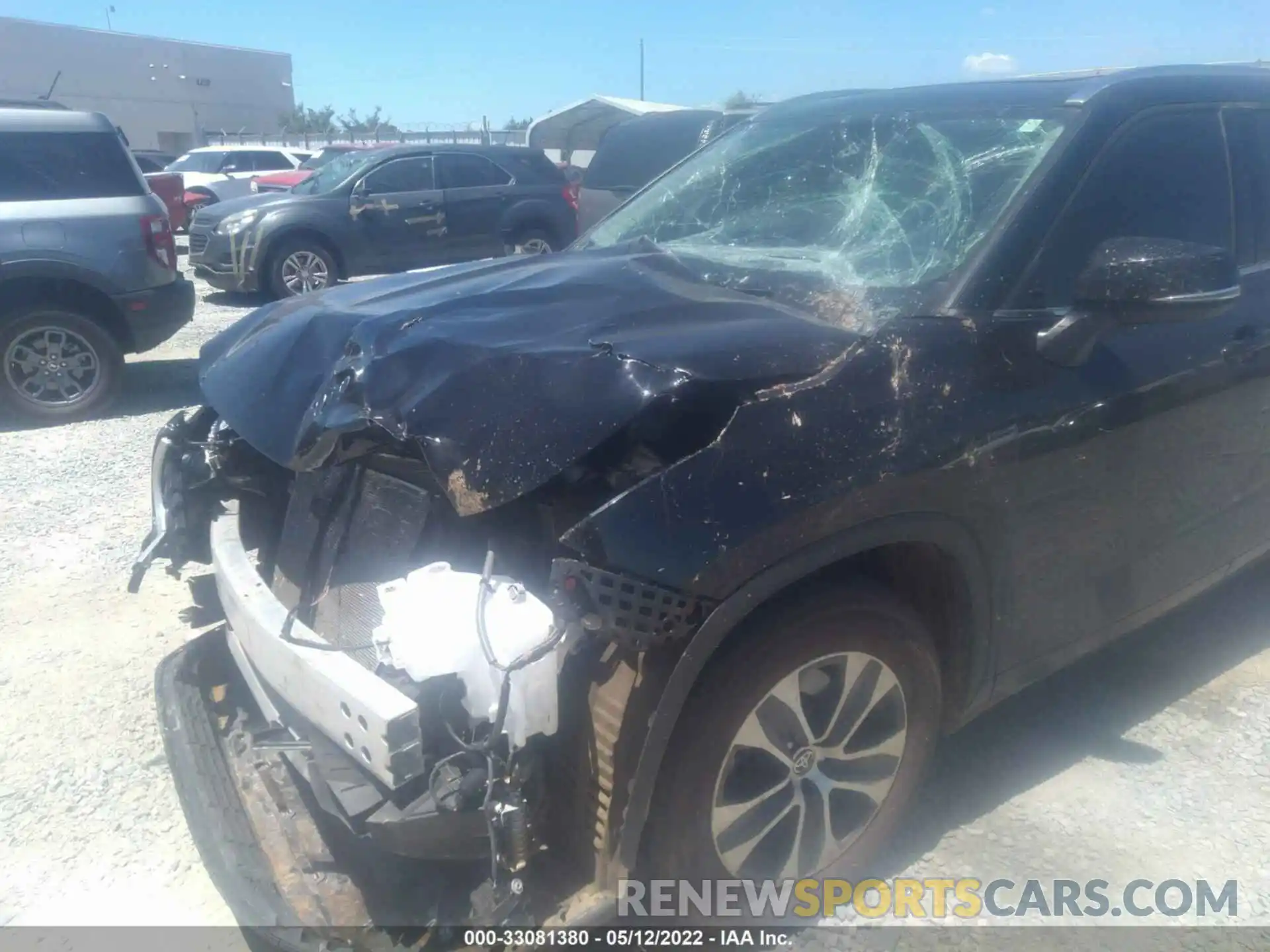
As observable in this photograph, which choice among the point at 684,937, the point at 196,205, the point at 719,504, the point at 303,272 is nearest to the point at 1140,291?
the point at 719,504

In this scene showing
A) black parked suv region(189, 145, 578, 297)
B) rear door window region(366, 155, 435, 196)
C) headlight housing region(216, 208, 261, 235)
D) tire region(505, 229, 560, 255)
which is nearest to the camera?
headlight housing region(216, 208, 261, 235)

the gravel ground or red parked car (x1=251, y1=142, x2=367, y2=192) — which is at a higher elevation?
red parked car (x1=251, y1=142, x2=367, y2=192)

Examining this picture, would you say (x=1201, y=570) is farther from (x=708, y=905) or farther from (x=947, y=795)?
(x=708, y=905)

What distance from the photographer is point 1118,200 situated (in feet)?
9.21

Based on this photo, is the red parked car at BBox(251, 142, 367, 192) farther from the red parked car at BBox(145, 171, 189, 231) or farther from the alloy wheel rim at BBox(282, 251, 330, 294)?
the alloy wheel rim at BBox(282, 251, 330, 294)

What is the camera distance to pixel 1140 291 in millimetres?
2449

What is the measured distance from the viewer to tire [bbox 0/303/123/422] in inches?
274

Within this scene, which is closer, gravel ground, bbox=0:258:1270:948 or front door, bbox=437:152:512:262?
gravel ground, bbox=0:258:1270:948

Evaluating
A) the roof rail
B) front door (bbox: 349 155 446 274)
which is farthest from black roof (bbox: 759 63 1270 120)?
front door (bbox: 349 155 446 274)

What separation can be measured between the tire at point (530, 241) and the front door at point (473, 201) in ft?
0.57

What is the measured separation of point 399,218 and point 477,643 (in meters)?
11.1

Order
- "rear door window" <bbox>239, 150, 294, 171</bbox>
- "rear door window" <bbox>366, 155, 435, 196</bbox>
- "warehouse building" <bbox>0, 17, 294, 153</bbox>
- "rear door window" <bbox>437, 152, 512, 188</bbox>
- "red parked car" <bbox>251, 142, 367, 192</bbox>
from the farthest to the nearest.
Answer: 1. "warehouse building" <bbox>0, 17, 294, 153</bbox>
2. "rear door window" <bbox>239, 150, 294, 171</bbox>
3. "red parked car" <bbox>251, 142, 367, 192</bbox>
4. "rear door window" <bbox>437, 152, 512, 188</bbox>
5. "rear door window" <bbox>366, 155, 435, 196</bbox>

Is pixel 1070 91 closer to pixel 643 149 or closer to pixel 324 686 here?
pixel 324 686

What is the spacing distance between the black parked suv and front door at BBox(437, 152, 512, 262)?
11 mm
